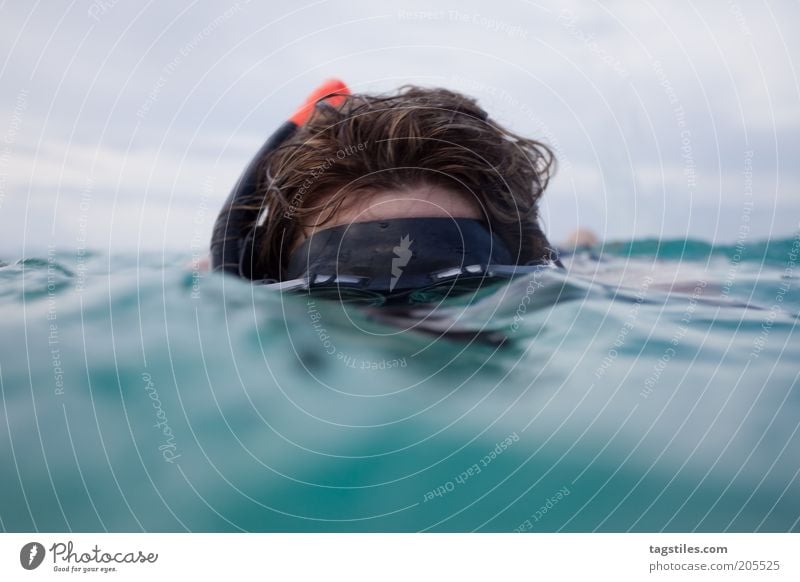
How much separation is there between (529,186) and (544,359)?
34 cm

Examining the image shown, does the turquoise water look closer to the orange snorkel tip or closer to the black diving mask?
the black diving mask

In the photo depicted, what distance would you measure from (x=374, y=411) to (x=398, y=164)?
16.2 inches

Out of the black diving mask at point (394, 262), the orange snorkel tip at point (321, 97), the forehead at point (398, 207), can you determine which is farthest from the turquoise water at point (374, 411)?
the orange snorkel tip at point (321, 97)

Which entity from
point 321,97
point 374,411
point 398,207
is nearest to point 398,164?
point 398,207

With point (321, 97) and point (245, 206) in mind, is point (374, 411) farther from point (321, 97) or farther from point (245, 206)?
point (321, 97)

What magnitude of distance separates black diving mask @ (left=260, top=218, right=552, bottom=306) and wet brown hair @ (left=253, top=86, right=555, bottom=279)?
6 cm

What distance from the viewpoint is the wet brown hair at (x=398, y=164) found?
1.29 meters

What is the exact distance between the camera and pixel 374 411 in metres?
1.21

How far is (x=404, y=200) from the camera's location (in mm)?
1257

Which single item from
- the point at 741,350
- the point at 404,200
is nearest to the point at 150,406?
the point at 404,200

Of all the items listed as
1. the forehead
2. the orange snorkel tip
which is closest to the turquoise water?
the forehead

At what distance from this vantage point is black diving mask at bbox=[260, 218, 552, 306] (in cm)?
121
